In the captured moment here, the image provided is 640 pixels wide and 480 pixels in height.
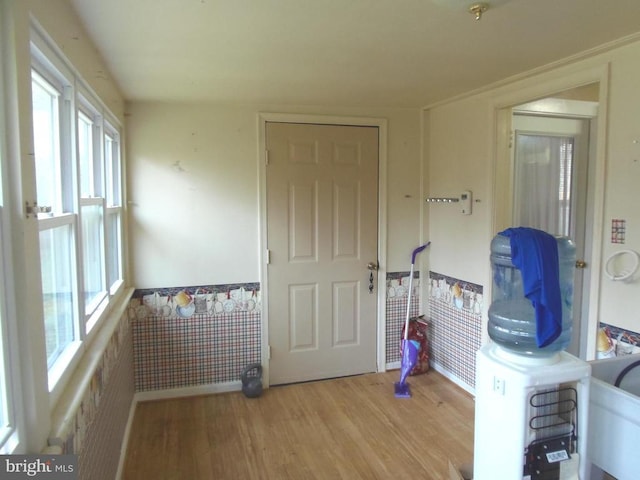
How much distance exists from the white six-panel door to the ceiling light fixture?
2.02 metres

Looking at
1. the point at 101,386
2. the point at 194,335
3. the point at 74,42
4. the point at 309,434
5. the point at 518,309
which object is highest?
the point at 74,42

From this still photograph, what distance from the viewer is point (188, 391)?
11.3ft

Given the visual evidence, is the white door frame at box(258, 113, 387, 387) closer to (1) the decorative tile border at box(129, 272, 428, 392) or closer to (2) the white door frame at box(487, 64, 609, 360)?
(1) the decorative tile border at box(129, 272, 428, 392)

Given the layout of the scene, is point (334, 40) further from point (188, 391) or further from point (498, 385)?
point (188, 391)

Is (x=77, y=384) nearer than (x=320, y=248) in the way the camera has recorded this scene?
Yes

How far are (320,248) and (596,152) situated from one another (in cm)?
201

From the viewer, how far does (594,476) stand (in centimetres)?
189

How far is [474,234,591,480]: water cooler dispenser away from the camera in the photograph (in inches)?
66.6

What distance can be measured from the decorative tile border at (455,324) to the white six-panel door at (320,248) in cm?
52

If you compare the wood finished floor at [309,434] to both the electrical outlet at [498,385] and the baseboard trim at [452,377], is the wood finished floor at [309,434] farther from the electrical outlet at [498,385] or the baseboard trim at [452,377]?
the electrical outlet at [498,385]

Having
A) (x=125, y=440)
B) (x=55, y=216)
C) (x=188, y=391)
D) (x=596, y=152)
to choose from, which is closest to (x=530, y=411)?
(x=596, y=152)

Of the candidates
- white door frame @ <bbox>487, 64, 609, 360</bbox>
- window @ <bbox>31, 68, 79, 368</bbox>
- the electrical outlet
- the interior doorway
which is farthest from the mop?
window @ <bbox>31, 68, 79, 368</bbox>

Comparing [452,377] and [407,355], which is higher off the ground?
[407,355]

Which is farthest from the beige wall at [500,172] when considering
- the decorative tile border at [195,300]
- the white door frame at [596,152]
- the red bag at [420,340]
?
the decorative tile border at [195,300]
